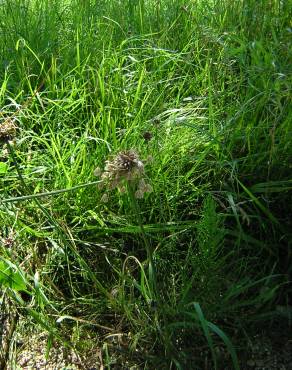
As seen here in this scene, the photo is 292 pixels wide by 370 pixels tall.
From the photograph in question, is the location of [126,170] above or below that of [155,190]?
above

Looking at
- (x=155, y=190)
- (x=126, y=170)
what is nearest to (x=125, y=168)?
(x=126, y=170)

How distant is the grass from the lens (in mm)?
1699

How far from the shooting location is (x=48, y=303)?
1.73m

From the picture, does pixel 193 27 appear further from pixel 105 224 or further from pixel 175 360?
pixel 175 360

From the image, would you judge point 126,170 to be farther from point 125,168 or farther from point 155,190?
point 155,190

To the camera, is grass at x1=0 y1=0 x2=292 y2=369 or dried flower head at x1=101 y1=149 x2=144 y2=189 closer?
dried flower head at x1=101 y1=149 x2=144 y2=189

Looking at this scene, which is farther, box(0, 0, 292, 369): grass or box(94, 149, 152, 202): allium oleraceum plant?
box(0, 0, 292, 369): grass

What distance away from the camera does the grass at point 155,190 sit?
5.57 ft

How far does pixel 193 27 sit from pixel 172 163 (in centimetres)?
82

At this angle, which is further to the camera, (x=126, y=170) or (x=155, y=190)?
(x=155, y=190)

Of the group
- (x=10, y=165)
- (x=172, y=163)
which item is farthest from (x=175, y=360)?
(x=10, y=165)

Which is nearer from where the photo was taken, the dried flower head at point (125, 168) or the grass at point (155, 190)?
the dried flower head at point (125, 168)

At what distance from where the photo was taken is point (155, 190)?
1969 mm

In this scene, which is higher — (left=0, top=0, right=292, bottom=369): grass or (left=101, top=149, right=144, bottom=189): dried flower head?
(left=101, top=149, right=144, bottom=189): dried flower head
